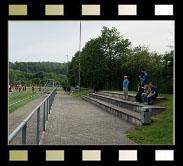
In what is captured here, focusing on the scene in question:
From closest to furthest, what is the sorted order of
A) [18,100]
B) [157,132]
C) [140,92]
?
[157,132]
[140,92]
[18,100]

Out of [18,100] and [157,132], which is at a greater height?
[157,132]

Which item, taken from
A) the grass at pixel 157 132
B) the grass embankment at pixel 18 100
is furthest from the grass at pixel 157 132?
the grass embankment at pixel 18 100

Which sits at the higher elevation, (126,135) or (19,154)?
(19,154)

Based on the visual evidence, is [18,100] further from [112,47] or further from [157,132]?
[157,132]

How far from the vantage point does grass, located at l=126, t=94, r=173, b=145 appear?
723 centimetres

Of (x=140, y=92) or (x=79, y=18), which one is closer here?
(x=79, y=18)

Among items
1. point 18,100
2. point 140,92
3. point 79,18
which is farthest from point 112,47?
point 79,18

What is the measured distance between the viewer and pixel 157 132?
8094mm

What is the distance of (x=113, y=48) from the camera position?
107ft

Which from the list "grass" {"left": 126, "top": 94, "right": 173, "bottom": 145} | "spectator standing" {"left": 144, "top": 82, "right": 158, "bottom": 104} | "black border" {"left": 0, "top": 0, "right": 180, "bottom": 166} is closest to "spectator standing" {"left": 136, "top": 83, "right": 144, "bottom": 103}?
"spectator standing" {"left": 144, "top": 82, "right": 158, "bottom": 104}

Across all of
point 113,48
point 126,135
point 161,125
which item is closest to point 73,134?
point 126,135

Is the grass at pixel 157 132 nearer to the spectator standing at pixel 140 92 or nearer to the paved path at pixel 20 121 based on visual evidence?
the paved path at pixel 20 121

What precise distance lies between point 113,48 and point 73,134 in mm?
25100
